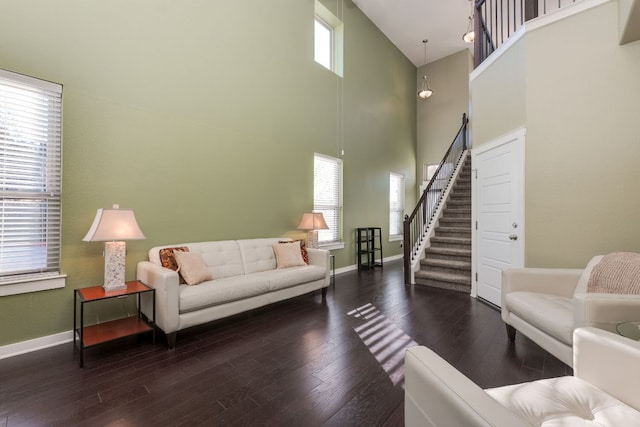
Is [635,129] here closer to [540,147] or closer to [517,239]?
[540,147]

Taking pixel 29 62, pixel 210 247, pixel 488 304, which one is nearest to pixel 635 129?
pixel 488 304

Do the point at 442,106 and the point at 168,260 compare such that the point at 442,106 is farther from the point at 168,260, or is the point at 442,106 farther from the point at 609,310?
the point at 168,260

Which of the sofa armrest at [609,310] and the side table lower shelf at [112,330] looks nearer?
the sofa armrest at [609,310]

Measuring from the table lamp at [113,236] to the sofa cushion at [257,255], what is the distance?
138cm

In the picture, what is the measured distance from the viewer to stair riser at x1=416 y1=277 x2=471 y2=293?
454cm

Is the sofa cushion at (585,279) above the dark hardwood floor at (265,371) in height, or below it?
above

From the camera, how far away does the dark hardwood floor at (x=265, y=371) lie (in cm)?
175

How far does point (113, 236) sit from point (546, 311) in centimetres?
366

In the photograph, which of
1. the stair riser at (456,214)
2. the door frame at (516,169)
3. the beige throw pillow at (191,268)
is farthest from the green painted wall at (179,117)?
the door frame at (516,169)

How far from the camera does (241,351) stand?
2.56 metres

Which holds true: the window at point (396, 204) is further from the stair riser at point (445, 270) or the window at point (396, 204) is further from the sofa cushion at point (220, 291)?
the sofa cushion at point (220, 291)

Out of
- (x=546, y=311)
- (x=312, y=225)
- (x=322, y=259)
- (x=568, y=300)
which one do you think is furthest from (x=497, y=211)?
(x=312, y=225)

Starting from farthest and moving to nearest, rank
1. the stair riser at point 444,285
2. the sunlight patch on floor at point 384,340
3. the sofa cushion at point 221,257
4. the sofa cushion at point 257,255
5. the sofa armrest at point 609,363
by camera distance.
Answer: the stair riser at point 444,285, the sofa cushion at point 257,255, the sofa cushion at point 221,257, the sunlight patch on floor at point 384,340, the sofa armrest at point 609,363

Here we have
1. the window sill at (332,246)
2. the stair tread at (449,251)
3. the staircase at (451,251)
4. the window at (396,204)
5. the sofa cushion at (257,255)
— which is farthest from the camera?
the window at (396,204)
